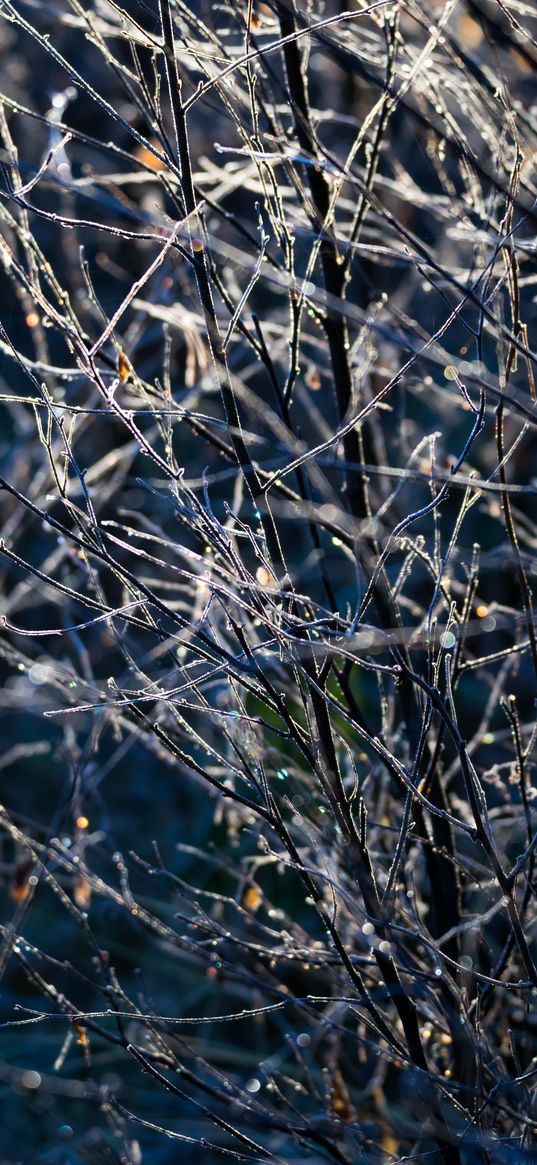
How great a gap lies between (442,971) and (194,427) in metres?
0.97

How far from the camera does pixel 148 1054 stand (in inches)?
63.1

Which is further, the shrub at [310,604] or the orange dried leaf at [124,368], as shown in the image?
the orange dried leaf at [124,368]

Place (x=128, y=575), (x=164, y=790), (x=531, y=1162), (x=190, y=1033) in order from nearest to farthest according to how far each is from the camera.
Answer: (x=531, y=1162)
(x=128, y=575)
(x=190, y=1033)
(x=164, y=790)

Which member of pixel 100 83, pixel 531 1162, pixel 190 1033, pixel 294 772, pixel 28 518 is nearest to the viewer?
pixel 531 1162

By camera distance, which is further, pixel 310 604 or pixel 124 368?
pixel 124 368

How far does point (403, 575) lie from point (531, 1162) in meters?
0.87

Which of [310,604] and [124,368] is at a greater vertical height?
[124,368]

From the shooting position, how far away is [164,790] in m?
5.94

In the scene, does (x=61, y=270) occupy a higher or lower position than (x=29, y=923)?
higher

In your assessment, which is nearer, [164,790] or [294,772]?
[294,772]

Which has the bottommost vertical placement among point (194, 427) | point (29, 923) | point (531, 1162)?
point (29, 923)

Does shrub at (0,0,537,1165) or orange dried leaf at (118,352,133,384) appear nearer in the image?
shrub at (0,0,537,1165)

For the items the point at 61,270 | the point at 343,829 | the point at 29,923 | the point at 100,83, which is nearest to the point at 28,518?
the point at 343,829

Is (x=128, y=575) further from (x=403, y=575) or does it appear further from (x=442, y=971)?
(x=442, y=971)
